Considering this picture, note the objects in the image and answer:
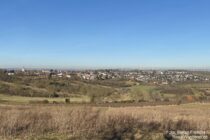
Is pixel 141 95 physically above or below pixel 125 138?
below

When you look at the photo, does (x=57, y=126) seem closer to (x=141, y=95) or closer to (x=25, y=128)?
(x=25, y=128)

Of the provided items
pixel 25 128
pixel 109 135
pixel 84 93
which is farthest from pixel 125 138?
pixel 84 93

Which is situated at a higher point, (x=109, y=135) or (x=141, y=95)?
(x=109, y=135)

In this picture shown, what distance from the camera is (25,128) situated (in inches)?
440

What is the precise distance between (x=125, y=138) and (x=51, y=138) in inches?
82.9

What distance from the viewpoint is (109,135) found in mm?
11086

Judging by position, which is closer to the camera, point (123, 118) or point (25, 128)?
point (25, 128)

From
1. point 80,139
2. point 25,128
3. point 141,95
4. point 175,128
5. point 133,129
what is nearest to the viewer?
point 80,139

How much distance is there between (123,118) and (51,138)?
3.46 meters

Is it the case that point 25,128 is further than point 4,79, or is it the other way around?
point 4,79

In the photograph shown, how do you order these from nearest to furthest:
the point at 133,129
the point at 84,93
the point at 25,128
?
the point at 25,128
the point at 133,129
the point at 84,93

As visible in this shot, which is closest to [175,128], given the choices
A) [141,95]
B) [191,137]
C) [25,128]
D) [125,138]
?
[191,137]

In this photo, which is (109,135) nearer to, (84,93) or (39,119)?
(39,119)

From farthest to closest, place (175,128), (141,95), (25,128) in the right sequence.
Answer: (141,95) → (175,128) → (25,128)
